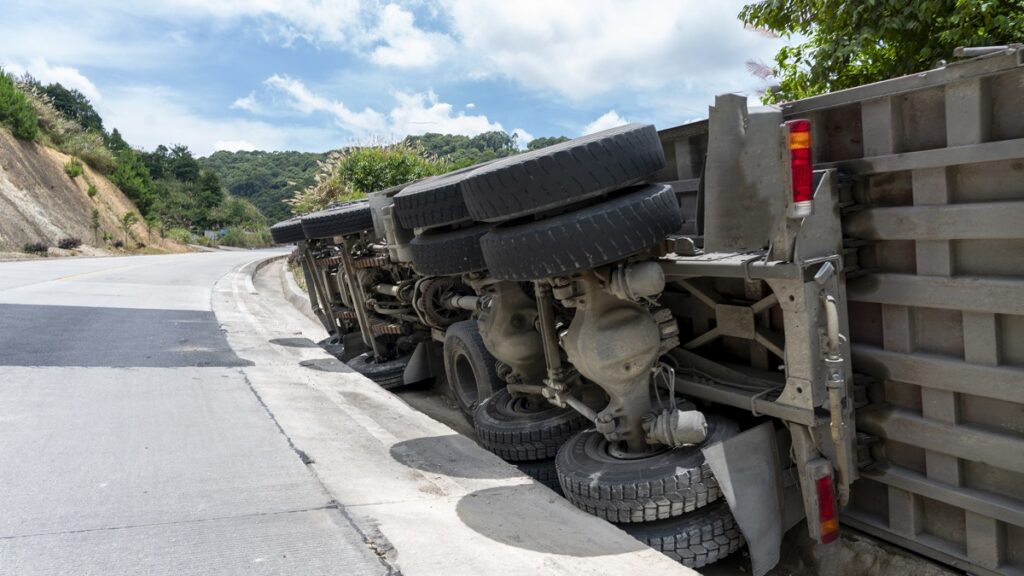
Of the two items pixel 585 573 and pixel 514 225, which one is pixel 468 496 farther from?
pixel 514 225

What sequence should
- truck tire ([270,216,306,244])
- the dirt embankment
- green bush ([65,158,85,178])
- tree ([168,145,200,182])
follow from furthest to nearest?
tree ([168,145,200,182])
green bush ([65,158,85,178])
the dirt embankment
truck tire ([270,216,306,244])

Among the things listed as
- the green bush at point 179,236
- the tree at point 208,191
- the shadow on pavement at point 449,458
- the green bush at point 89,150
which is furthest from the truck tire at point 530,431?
the tree at point 208,191

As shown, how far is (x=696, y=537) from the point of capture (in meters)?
3.27

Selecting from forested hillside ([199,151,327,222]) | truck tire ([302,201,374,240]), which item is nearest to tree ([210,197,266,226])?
forested hillside ([199,151,327,222])

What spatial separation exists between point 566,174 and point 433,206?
1422 millimetres

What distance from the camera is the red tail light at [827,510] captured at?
10.4 ft

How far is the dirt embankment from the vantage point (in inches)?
1447

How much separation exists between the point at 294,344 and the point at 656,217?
557cm

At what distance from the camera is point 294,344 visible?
7.98m

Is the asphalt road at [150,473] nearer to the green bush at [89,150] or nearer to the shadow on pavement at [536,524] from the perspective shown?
the shadow on pavement at [536,524]

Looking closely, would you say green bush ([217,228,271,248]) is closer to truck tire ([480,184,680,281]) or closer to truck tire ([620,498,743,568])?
truck tire ([480,184,680,281])

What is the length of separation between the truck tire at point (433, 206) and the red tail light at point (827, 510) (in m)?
2.35

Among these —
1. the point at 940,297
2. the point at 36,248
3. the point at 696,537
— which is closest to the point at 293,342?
the point at 696,537

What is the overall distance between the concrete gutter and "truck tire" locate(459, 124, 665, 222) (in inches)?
52.6
